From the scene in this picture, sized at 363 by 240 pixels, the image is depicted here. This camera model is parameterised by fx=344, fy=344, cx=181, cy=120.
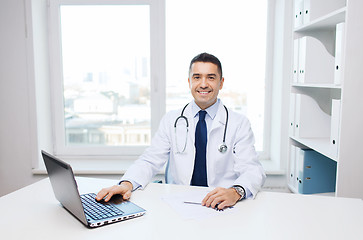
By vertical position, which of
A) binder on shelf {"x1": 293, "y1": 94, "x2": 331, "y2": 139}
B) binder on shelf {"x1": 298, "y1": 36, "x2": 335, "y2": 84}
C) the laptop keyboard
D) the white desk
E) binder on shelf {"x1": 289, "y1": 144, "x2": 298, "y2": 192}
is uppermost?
binder on shelf {"x1": 298, "y1": 36, "x2": 335, "y2": 84}

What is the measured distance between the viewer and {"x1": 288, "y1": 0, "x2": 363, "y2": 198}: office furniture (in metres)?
1.60

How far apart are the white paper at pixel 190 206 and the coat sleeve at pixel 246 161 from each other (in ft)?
0.58

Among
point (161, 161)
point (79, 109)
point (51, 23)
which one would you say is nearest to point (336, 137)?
point (161, 161)

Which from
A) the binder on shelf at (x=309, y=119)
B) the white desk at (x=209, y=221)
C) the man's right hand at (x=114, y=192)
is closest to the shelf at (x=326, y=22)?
the binder on shelf at (x=309, y=119)

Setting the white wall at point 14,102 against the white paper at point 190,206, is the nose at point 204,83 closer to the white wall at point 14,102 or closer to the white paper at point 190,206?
the white paper at point 190,206

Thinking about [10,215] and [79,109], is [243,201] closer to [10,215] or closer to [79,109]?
[10,215]

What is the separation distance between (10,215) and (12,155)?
67.2 inches

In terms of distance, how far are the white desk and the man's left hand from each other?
0.03m

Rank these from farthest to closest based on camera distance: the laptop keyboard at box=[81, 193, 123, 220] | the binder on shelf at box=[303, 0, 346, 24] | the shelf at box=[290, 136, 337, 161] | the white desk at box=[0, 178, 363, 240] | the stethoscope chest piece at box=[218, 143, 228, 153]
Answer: the binder on shelf at box=[303, 0, 346, 24] < the shelf at box=[290, 136, 337, 161] < the stethoscope chest piece at box=[218, 143, 228, 153] < the laptop keyboard at box=[81, 193, 123, 220] < the white desk at box=[0, 178, 363, 240]

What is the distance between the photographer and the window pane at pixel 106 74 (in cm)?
279

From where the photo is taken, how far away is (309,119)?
2.28 meters

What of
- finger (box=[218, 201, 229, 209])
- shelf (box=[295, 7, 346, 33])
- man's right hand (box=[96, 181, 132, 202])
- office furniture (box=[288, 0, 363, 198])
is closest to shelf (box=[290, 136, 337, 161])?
office furniture (box=[288, 0, 363, 198])

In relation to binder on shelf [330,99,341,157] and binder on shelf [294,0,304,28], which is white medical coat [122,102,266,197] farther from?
binder on shelf [294,0,304,28]

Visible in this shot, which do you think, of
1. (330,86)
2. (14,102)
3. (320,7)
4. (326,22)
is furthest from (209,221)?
(14,102)
